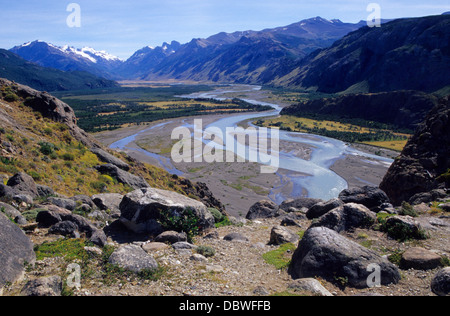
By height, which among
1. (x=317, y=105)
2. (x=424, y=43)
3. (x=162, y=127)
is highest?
(x=424, y=43)

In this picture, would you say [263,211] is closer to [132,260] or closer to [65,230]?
[65,230]

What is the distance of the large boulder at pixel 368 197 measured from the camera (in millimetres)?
20391

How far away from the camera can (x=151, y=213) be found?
13.5m

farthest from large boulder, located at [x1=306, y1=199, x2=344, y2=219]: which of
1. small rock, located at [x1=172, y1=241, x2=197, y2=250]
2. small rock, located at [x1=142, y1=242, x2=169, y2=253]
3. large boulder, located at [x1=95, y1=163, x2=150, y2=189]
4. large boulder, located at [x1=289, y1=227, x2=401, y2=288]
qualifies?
large boulder, located at [x1=95, y1=163, x2=150, y2=189]

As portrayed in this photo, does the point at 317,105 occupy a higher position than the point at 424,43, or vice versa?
the point at 424,43

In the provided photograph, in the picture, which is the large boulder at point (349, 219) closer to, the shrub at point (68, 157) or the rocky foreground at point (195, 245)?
the rocky foreground at point (195, 245)

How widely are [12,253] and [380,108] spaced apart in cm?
13083

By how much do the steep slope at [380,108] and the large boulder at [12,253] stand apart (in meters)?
117

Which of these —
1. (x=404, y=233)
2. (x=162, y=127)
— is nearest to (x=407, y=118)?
(x=162, y=127)

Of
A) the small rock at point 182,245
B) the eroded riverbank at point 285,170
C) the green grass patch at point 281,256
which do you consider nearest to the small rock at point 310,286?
the green grass patch at point 281,256

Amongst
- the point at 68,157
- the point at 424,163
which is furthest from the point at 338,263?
the point at 424,163

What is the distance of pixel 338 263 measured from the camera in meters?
9.59
